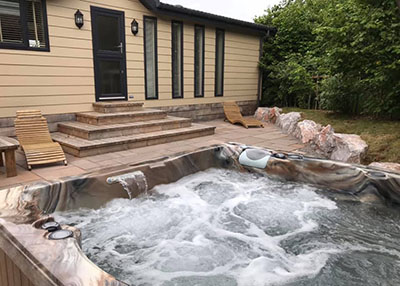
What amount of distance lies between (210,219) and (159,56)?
15.5 feet

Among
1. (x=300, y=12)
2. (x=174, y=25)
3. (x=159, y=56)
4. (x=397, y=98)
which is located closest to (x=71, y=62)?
(x=159, y=56)

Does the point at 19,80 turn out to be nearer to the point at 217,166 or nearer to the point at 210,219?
the point at 217,166

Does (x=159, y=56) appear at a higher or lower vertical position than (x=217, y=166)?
higher

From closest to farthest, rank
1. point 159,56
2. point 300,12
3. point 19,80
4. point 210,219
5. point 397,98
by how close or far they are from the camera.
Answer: point 210,219 → point 19,80 → point 397,98 → point 159,56 → point 300,12

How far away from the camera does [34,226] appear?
1.90 meters

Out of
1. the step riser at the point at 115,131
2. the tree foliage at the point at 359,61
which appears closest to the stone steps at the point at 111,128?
the step riser at the point at 115,131

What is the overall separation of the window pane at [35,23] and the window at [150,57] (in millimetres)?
2088

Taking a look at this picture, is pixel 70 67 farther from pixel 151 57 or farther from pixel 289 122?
pixel 289 122

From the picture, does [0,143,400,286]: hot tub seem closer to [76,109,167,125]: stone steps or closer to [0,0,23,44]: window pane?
[76,109,167,125]: stone steps

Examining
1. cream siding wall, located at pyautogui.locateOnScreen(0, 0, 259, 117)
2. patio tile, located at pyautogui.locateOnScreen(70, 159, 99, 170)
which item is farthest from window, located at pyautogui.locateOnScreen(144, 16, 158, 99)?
patio tile, located at pyautogui.locateOnScreen(70, 159, 99, 170)

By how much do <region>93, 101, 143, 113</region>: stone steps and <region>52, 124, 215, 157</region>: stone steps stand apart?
2.68 ft

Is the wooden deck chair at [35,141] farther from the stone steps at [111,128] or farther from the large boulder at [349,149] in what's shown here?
the large boulder at [349,149]

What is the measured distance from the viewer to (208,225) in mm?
2928

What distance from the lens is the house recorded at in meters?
4.88
